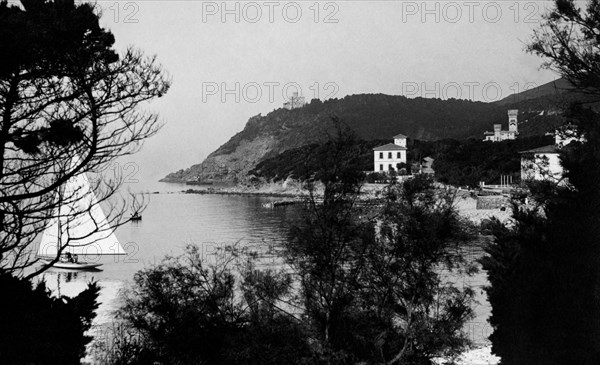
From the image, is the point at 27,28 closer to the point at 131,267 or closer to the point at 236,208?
the point at 131,267

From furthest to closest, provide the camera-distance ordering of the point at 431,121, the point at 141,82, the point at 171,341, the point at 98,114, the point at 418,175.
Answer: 1. the point at 431,121
2. the point at 418,175
3. the point at 171,341
4. the point at 141,82
5. the point at 98,114

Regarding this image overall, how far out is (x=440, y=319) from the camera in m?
10.4

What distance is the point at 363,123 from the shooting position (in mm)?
134750

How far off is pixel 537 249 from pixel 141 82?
19.3ft

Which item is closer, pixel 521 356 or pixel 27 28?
pixel 27 28

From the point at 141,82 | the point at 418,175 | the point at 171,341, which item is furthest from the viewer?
the point at 418,175

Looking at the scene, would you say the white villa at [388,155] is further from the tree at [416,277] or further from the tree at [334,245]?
the tree at [334,245]

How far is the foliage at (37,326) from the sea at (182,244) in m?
0.78

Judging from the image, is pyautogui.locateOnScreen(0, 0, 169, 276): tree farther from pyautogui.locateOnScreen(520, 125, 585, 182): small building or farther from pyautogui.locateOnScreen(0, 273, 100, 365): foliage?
pyautogui.locateOnScreen(520, 125, 585, 182): small building

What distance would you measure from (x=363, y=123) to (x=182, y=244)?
10484cm

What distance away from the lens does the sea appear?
16.2 m

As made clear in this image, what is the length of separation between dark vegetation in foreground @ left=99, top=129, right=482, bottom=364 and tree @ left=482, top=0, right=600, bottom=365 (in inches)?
50.9

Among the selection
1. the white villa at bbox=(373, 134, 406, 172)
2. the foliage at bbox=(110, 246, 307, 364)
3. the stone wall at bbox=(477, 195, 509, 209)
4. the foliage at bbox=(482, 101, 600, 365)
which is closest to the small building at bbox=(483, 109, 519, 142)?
the white villa at bbox=(373, 134, 406, 172)

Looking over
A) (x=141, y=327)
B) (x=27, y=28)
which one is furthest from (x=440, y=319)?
(x=27, y=28)
